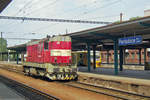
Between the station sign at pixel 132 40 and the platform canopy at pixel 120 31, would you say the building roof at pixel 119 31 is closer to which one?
the platform canopy at pixel 120 31

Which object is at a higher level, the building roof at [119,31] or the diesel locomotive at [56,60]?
the building roof at [119,31]

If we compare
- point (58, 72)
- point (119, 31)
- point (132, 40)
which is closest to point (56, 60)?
point (58, 72)

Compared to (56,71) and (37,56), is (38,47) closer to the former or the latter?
(37,56)

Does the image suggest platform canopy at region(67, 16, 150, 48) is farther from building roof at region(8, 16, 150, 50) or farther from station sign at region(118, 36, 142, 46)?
station sign at region(118, 36, 142, 46)

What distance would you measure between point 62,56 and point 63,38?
5.08 feet

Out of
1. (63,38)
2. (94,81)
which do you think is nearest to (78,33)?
(63,38)

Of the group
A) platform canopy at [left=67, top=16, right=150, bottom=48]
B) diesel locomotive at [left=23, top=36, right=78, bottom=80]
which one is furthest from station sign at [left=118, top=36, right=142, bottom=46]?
diesel locomotive at [left=23, top=36, right=78, bottom=80]

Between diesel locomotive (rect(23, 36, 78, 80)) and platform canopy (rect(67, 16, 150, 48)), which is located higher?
platform canopy (rect(67, 16, 150, 48))

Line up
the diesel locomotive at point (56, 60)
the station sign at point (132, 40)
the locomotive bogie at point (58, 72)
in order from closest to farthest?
the station sign at point (132, 40)
the locomotive bogie at point (58, 72)
the diesel locomotive at point (56, 60)

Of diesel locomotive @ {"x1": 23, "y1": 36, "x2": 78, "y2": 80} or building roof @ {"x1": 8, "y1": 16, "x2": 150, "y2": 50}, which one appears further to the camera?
diesel locomotive @ {"x1": 23, "y1": 36, "x2": 78, "y2": 80}

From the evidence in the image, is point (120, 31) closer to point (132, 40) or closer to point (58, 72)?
point (132, 40)

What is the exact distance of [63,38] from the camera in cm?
1656

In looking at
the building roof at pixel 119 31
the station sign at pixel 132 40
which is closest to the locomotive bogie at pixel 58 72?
the building roof at pixel 119 31

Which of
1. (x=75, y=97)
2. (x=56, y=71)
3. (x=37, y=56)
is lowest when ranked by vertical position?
(x=75, y=97)
